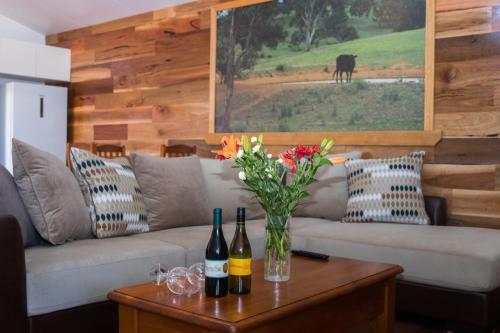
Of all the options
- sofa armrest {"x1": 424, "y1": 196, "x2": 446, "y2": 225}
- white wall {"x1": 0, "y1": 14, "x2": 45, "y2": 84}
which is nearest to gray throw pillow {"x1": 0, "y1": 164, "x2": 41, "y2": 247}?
sofa armrest {"x1": 424, "y1": 196, "x2": 446, "y2": 225}

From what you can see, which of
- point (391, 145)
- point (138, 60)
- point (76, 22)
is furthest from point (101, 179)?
point (76, 22)

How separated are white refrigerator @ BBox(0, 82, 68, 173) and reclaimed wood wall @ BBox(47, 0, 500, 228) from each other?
8.2 inches

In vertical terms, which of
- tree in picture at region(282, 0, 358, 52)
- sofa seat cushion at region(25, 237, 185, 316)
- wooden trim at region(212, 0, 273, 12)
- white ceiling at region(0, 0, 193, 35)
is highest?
white ceiling at region(0, 0, 193, 35)

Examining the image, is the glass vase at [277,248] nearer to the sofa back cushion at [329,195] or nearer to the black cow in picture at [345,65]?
the sofa back cushion at [329,195]

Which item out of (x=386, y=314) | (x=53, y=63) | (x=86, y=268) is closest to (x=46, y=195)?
(x=86, y=268)

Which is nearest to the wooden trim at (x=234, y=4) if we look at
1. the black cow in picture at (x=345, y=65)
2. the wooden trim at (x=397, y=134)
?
the wooden trim at (x=397, y=134)

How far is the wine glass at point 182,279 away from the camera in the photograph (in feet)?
5.90

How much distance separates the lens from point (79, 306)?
220 centimetres

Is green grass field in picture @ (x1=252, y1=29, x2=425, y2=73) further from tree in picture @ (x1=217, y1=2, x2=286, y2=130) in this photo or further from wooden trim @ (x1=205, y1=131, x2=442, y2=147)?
wooden trim @ (x1=205, y1=131, x2=442, y2=147)

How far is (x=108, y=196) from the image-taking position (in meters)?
2.83

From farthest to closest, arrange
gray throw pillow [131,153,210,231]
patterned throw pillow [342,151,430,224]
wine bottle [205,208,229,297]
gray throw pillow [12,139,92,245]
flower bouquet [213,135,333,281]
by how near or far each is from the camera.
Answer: patterned throw pillow [342,151,430,224] → gray throw pillow [131,153,210,231] → gray throw pillow [12,139,92,245] → flower bouquet [213,135,333,281] → wine bottle [205,208,229,297]

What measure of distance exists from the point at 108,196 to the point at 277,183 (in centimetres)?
123

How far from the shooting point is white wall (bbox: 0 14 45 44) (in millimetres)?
6461

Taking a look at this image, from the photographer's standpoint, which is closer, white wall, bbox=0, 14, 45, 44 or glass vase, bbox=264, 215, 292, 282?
glass vase, bbox=264, 215, 292, 282
